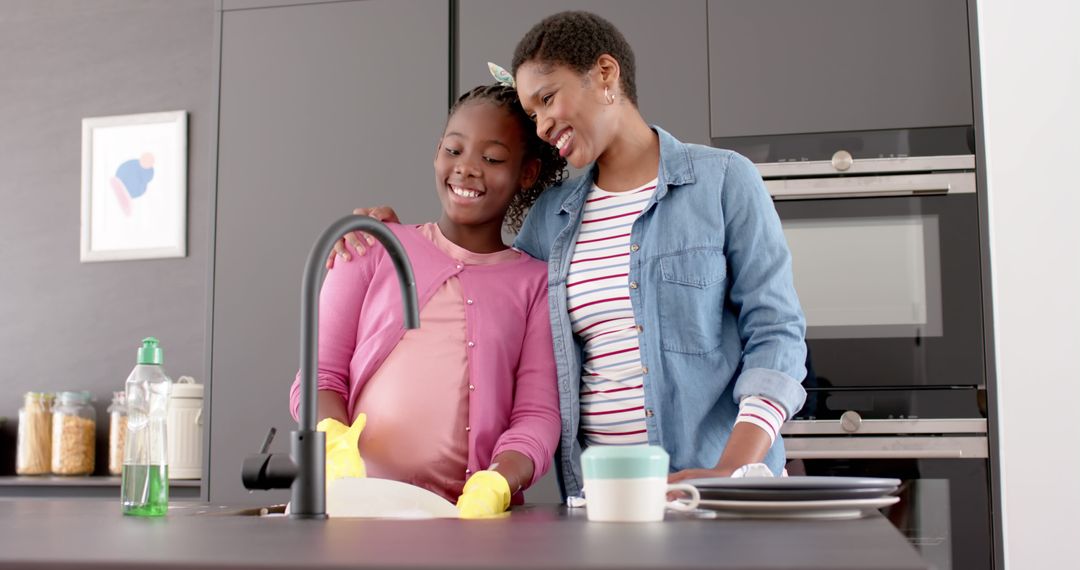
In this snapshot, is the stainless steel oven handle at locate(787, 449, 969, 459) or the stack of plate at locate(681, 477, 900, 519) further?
the stainless steel oven handle at locate(787, 449, 969, 459)

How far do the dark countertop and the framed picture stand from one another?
7.77 ft

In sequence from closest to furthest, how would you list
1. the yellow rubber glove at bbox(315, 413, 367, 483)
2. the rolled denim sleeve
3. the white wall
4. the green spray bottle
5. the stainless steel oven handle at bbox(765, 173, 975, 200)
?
the green spray bottle
the yellow rubber glove at bbox(315, 413, 367, 483)
the rolled denim sleeve
the white wall
the stainless steel oven handle at bbox(765, 173, 975, 200)

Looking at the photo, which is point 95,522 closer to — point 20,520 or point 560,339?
point 20,520

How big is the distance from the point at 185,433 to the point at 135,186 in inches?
37.4

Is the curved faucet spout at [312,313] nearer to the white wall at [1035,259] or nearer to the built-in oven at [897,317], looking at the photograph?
the built-in oven at [897,317]

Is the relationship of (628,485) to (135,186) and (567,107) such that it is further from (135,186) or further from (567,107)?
(135,186)

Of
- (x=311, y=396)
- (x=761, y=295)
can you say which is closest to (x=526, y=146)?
(x=761, y=295)

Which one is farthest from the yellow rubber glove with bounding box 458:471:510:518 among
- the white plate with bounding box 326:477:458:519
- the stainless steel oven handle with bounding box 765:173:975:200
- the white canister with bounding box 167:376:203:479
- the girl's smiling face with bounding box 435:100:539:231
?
the white canister with bounding box 167:376:203:479

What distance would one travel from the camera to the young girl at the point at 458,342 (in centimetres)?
151

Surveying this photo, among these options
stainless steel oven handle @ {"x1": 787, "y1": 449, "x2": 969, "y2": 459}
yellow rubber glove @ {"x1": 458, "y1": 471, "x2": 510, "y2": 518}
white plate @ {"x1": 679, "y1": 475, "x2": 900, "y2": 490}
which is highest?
white plate @ {"x1": 679, "y1": 475, "x2": 900, "y2": 490}

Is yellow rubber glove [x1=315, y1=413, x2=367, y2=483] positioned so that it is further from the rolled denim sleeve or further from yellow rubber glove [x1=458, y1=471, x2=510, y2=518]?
the rolled denim sleeve

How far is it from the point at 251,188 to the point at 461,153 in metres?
1.08

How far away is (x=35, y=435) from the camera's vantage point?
120 inches

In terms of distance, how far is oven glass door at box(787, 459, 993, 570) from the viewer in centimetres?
217
